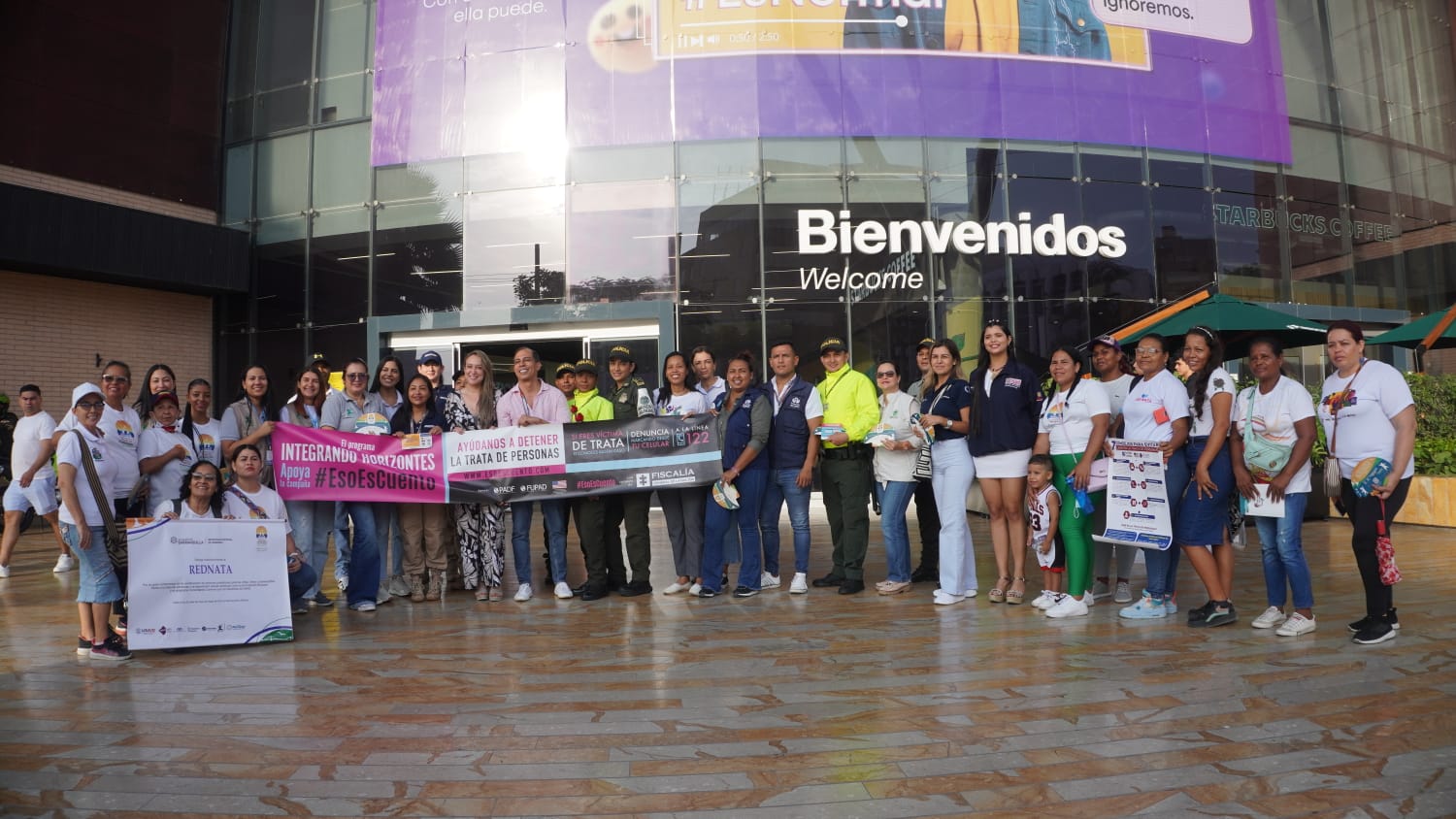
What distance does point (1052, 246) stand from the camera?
14094 mm

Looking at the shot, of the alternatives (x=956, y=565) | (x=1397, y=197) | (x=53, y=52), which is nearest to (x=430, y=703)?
(x=956, y=565)

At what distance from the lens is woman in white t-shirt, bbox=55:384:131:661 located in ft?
17.0

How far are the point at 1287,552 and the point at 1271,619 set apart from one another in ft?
1.49

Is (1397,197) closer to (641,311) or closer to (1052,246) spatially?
(1052,246)

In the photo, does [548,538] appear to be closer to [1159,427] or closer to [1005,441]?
[1005,441]

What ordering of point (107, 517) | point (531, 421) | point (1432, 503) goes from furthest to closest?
point (1432, 503), point (531, 421), point (107, 517)

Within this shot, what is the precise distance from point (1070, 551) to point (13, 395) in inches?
614

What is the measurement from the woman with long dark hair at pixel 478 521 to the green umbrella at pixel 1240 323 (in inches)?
223

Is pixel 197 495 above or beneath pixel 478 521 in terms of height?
above

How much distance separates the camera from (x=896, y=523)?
682 cm

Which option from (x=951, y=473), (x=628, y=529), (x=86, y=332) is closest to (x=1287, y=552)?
(x=951, y=473)

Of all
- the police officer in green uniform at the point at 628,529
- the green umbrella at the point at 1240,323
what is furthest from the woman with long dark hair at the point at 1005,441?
the police officer in green uniform at the point at 628,529

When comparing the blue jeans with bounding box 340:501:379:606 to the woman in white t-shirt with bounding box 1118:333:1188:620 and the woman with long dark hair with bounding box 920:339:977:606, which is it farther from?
the woman in white t-shirt with bounding box 1118:333:1188:620

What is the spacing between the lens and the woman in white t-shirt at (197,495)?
5603 millimetres
